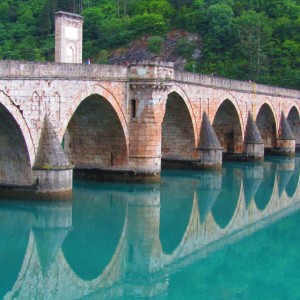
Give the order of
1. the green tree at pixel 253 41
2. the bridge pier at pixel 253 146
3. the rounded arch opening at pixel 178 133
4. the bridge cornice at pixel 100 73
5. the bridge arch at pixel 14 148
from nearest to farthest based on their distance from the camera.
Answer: the bridge cornice at pixel 100 73 → the bridge arch at pixel 14 148 → the rounded arch opening at pixel 178 133 → the bridge pier at pixel 253 146 → the green tree at pixel 253 41

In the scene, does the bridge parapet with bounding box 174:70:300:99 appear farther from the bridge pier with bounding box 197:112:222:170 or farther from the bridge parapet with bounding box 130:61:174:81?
the bridge parapet with bounding box 130:61:174:81

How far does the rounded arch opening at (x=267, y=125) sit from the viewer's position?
4072 centimetres

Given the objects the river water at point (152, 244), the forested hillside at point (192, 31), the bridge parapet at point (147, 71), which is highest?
the forested hillside at point (192, 31)

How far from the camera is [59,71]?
2025 centimetres

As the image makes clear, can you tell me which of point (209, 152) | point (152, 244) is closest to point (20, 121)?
point (152, 244)

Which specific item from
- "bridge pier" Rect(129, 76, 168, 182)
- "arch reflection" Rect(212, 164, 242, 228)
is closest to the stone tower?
"arch reflection" Rect(212, 164, 242, 228)

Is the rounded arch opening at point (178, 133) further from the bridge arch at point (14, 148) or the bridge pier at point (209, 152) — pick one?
the bridge arch at point (14, 148)

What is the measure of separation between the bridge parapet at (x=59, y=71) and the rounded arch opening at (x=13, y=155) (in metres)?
1.30

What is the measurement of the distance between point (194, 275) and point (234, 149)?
72.3 ft

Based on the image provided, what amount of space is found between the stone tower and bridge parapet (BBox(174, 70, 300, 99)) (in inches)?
484

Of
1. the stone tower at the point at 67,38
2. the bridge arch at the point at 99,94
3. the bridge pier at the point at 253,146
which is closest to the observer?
the bridge arch at the point at 99,94

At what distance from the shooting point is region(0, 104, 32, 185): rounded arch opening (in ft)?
63.0

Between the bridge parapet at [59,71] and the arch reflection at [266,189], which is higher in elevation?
the bridge parapet at [59,71]

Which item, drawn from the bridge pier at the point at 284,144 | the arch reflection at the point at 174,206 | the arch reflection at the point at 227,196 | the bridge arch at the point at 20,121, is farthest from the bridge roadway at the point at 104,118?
the bridge pier at the point at 284,144
